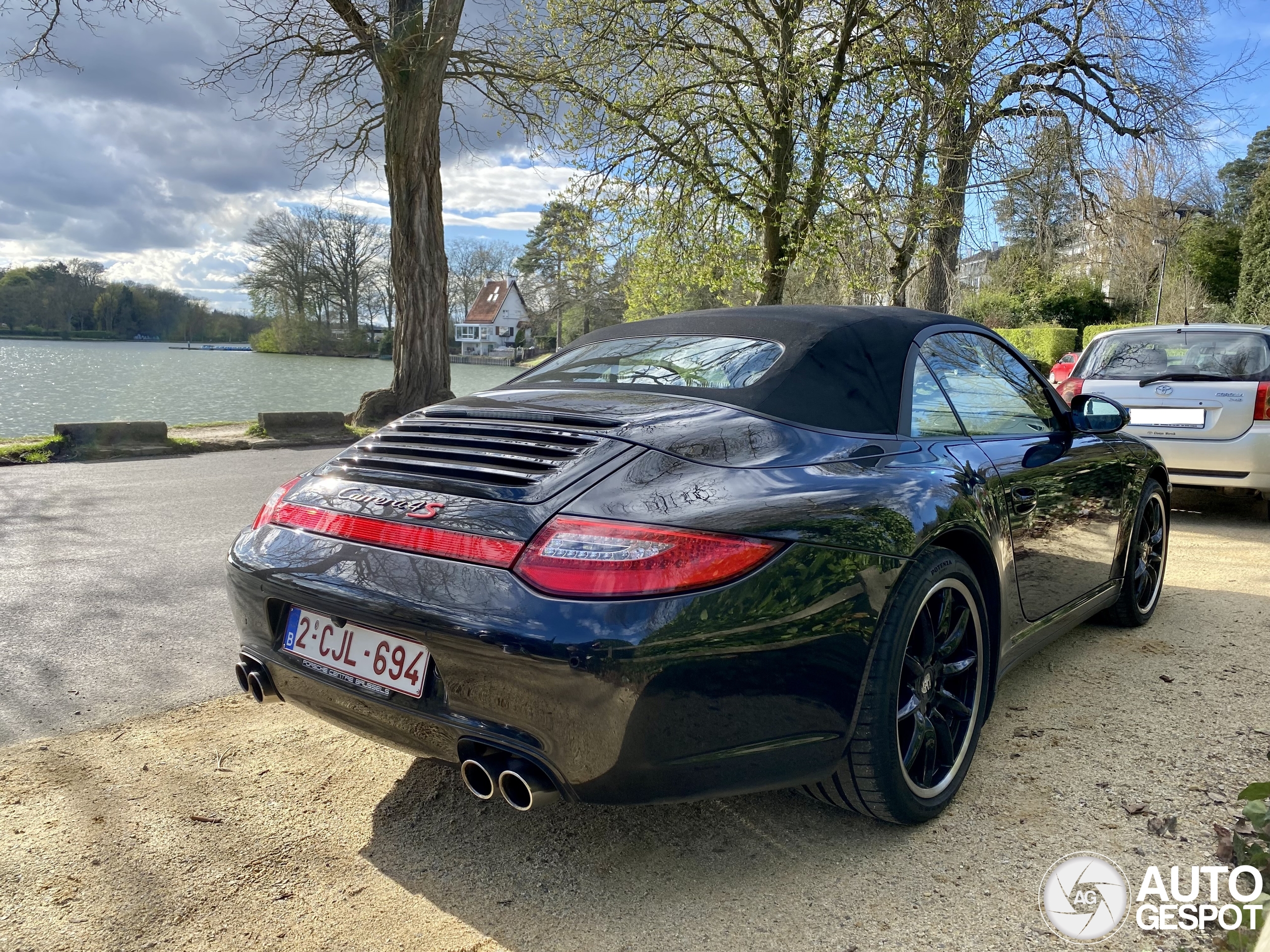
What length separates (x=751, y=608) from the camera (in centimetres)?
181

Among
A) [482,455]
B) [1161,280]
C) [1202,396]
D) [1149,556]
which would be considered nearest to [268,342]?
[1161,280]

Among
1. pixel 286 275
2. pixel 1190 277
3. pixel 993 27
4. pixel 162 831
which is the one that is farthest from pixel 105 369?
pixel 1190 277

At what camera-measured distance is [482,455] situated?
219cm

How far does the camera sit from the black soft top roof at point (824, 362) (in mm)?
2363

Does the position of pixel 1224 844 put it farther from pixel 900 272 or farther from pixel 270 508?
pixel 900 272

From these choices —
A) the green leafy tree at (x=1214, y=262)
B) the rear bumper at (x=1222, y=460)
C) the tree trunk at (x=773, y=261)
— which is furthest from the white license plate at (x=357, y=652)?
the green leafy tree at (x=1214, y=262)

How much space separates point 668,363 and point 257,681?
59.7 inches

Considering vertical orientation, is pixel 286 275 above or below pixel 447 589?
above

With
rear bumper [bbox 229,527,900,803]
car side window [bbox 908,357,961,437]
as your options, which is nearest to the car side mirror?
car side window [bbox 908,357,961,437]

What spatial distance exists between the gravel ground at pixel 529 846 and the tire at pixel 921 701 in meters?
0.14

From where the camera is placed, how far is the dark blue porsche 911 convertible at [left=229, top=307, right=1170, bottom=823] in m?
1.76

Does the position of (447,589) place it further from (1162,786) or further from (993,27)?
(993,27)

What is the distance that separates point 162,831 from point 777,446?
1.90 metres

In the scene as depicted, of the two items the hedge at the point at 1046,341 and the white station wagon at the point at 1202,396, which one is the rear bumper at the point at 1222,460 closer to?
the white station wagon at the point at 1202,396
